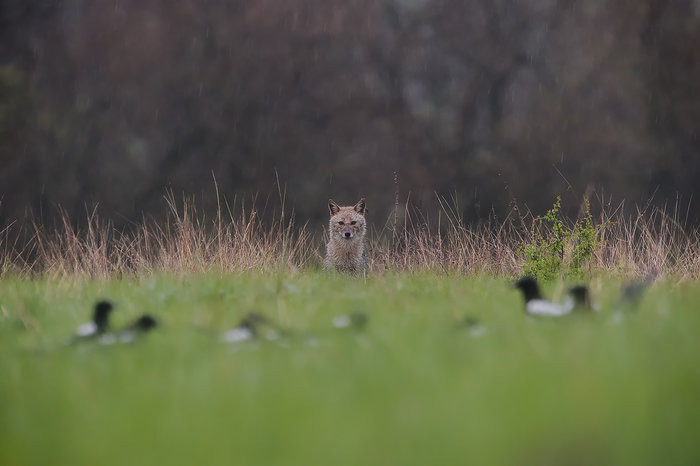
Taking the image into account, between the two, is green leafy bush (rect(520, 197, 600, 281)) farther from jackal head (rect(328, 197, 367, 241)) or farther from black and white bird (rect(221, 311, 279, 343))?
black and white bird (rect(221, 311, 279, 343))

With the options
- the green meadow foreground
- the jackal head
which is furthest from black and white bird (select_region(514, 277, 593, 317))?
the jackal head

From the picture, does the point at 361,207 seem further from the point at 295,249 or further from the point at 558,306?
the point at 558,306

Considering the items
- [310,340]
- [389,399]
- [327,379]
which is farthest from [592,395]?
[310,340]

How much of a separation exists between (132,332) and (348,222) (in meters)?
4.78

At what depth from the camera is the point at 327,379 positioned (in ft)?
6.73

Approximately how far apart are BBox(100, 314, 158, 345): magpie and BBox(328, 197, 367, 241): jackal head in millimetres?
4422

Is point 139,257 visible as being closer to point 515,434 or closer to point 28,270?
point 28,270

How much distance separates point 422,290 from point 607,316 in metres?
1.66

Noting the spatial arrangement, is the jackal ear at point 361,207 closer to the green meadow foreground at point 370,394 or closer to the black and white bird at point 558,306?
the black and white bird at point 558,306

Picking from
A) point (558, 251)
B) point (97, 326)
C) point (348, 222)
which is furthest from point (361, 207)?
point (97, 326)

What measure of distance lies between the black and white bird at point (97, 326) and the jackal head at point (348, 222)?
4.41 meters

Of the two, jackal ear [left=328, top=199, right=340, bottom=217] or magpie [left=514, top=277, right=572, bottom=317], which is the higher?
magpie [left=514, top=277, right=572, bottom=317]

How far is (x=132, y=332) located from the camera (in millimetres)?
2773

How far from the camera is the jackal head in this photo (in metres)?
7.29
